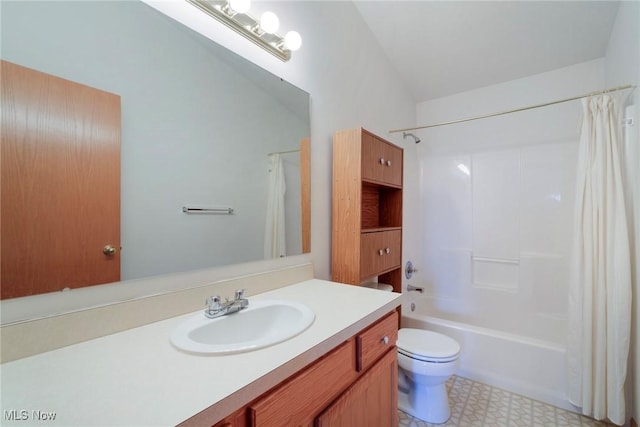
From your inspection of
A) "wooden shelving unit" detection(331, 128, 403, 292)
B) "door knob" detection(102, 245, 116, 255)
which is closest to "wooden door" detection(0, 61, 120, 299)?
"door knob" detection(102, 245, 116, 255)

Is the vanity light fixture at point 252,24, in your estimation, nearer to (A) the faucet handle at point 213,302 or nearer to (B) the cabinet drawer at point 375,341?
(A) the faucet handle at point 213,302

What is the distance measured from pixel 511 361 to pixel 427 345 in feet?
2.25

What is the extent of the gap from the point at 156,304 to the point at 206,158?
53 cm

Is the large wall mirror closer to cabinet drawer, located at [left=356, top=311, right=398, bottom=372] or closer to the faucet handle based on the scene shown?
the faucet handle

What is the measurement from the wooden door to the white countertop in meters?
0.19

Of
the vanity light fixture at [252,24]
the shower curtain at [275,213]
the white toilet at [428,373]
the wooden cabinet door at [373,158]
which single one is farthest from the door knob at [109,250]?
the white toilet at [428,373]

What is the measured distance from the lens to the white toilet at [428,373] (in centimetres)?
152

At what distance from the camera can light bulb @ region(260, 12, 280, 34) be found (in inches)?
45.6

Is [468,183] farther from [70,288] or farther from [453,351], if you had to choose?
[70,288]

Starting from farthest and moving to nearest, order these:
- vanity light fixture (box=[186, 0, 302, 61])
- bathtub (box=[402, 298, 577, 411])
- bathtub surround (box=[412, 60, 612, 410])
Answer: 1. bathtub surround (box=[412, 60, 612, 410])
2. bathtub (box=[402, 298, 577, 411])
3. vanity light fixture (box=[186, 0, 302, 61])

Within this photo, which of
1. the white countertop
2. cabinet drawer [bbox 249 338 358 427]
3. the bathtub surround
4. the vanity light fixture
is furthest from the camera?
the bathtub surround

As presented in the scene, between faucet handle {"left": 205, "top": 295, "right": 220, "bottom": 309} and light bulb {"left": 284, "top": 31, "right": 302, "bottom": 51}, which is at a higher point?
light bulb {"left": 284, "top": 31, "right": 302, "bottom": 51}

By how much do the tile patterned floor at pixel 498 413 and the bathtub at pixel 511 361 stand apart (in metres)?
0.06

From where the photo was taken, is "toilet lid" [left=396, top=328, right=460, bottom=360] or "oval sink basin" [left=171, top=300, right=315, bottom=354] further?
"toilet lid" [left=396, top=328, right=460, bottom=360]
